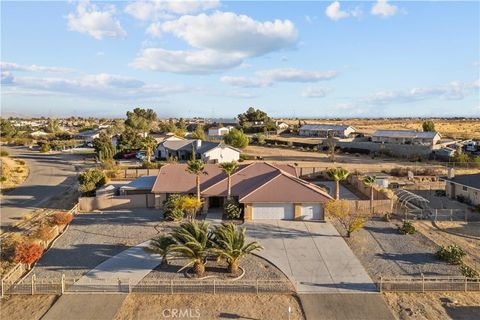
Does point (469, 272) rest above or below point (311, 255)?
above

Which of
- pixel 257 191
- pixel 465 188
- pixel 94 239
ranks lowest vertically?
pixel 94 239

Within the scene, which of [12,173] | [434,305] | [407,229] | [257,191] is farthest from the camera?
[12,173]

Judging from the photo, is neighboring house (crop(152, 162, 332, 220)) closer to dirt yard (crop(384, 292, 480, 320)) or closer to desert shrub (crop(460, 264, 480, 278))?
desert shrub (crop(460, 264, 480, 278))

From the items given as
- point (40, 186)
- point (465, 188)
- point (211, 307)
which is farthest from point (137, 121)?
point (211, 307)

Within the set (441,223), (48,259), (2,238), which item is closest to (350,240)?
(441,223)

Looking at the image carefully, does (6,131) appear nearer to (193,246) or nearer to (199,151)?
(199,151)

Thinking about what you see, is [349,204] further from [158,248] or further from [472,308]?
[158,248]

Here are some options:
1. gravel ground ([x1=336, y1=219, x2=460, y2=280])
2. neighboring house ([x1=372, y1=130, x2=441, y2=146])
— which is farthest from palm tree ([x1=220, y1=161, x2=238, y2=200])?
neighboring house ([x1=372, y1=130, x2=441, y2=146])
